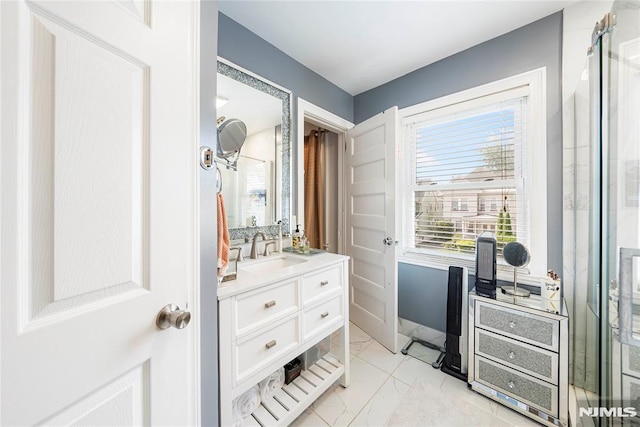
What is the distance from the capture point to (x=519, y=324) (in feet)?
4.80

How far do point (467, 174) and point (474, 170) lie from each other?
0.19 ft

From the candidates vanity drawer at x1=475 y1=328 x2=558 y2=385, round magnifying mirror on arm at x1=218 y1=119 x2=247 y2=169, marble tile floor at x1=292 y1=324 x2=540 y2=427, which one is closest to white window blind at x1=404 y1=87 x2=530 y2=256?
vanity drawer at x1=475 y1=328 x2=558 y2=385

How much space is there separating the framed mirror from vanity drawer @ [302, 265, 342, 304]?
0.61m

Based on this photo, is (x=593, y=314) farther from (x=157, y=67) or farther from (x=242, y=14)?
(x=242, y=14)

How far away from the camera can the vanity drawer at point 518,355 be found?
1.37 meters

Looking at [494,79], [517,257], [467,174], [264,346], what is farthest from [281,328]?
[494,79]

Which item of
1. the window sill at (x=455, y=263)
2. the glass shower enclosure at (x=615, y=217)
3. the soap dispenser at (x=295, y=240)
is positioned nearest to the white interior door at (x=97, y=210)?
the soap dispenser at (x=295, y=240)

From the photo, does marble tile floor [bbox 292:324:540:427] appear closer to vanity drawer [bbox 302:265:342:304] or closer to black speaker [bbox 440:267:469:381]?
black speaker [bbox 440:267:469:381]

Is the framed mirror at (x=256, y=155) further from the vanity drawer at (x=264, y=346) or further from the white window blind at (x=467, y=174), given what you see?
the white window blind at (x=467, y=174)

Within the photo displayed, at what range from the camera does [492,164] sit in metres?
1.91

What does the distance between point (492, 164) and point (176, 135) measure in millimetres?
2147

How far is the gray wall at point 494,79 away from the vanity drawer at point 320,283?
1.04 meters

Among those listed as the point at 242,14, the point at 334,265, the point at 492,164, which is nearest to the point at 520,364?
the point at 334,265

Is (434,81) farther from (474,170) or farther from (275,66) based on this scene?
(275,66)
